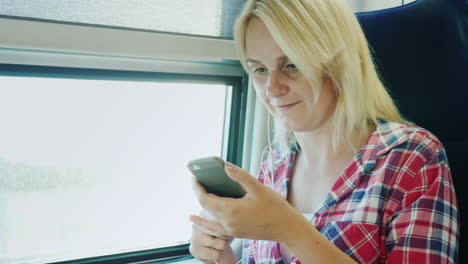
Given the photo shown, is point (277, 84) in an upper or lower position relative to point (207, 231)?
upper

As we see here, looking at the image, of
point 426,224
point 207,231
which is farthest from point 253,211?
point 426,224

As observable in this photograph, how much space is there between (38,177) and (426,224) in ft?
2.98

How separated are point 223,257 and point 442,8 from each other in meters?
0.78

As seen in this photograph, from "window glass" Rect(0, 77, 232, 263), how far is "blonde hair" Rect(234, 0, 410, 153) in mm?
373

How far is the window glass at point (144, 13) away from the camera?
1.03 metres

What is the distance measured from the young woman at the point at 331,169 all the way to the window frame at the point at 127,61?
0.17 m

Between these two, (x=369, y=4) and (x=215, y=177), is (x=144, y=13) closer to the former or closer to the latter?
(x=215, y=177)

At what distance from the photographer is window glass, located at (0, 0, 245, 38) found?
40.4 inches

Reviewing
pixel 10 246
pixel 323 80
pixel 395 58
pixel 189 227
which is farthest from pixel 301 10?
pixel 10 246

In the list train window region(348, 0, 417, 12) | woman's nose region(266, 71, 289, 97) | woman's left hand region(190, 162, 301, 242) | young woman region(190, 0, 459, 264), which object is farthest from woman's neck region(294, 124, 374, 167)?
train window region(348, 0, 417, 12)

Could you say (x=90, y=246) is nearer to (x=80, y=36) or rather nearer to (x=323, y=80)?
(x=80, y=36)

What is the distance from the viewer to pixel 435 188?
905 millimetres

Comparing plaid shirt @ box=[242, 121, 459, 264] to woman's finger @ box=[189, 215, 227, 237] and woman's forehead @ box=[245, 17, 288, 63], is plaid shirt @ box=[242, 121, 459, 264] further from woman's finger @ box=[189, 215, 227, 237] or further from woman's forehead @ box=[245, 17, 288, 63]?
woman's forehead @ box=[245, 17, 288, 63]

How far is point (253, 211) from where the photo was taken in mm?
864
